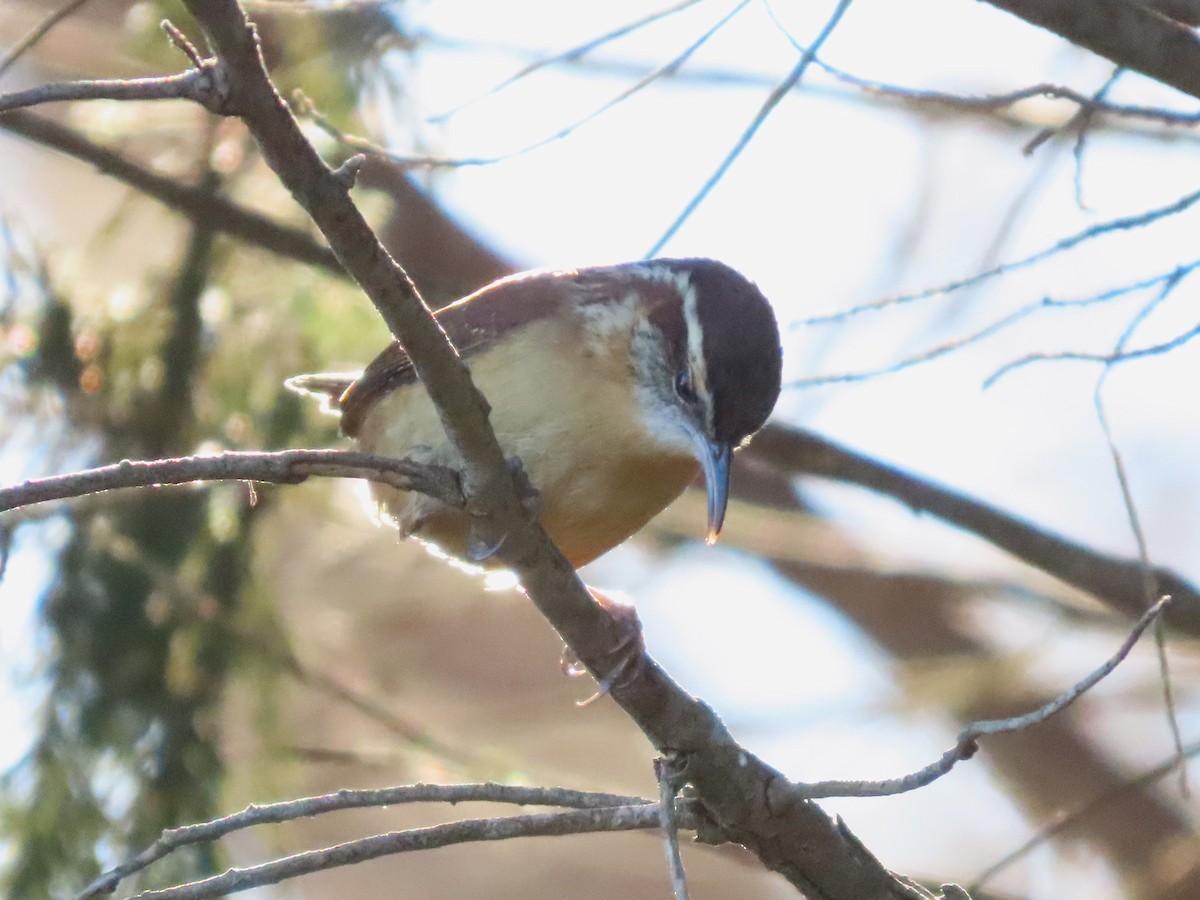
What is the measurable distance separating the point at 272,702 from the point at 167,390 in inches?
45.1

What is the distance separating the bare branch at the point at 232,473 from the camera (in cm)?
182

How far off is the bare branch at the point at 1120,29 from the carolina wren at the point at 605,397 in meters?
0.99

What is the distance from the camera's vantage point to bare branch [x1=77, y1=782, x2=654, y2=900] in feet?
7.16

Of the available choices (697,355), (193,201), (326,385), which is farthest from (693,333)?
(193,201)

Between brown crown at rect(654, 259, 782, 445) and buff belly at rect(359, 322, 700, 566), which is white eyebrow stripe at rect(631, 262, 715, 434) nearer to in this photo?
brown crown at rect(654, 259, 782, 445)

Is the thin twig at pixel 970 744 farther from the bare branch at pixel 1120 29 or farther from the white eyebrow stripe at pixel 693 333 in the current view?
the white eyebrow stripe at pixel 693 333

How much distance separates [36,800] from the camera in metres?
4.65

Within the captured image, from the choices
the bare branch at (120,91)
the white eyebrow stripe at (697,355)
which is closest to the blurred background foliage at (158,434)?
the white eyebrow stripe at (697,355)

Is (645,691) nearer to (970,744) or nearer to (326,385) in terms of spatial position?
(970,744)

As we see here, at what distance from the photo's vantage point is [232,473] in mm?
1957

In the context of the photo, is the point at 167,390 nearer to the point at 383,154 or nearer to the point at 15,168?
the point at 383,154

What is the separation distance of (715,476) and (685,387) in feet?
0.78

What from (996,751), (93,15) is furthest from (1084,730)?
A: (93,15)

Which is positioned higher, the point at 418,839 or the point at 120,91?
the point at 120,91
